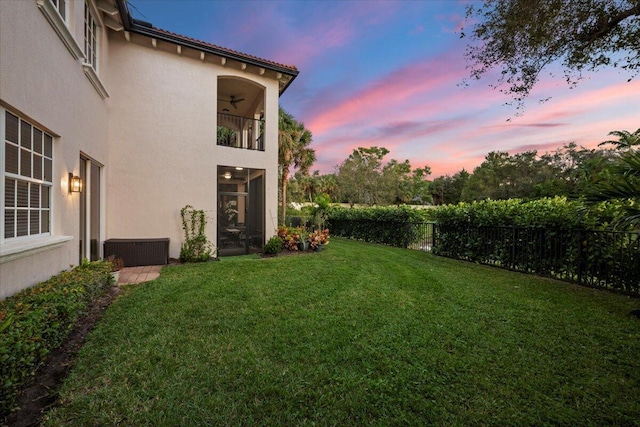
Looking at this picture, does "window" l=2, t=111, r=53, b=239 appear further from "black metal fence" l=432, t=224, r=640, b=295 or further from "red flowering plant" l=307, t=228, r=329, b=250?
"black metal fence" l=432, t=224, r=640, b=295

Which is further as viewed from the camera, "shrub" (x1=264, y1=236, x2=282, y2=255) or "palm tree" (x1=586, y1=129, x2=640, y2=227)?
"shrub" (x1=264, y1=236, x2=282, y2=255)

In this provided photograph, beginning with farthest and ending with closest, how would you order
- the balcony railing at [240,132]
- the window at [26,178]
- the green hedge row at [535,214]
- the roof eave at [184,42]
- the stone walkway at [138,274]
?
the balcony railing at [240,132], the roof eave at [184,42], the stone walkway at [138,274], the green hedge row at [535,214], the window at [26,178]

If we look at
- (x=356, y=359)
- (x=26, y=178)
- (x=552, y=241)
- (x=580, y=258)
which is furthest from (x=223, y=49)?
(x=580, y=258)

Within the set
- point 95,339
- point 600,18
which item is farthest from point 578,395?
point 600,18

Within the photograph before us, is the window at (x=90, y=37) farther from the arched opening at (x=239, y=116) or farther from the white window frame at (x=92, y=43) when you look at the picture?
the arched opening at (x=239, y=116)

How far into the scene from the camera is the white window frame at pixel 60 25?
3842 mm

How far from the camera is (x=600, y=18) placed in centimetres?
448

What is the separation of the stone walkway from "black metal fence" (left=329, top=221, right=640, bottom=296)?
8967 millimetres

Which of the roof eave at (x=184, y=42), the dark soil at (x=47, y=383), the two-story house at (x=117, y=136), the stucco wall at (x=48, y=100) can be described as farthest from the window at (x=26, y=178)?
the roof eave at (x=184, y=42)

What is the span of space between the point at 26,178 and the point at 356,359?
4.85 meters

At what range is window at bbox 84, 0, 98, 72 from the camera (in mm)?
6156

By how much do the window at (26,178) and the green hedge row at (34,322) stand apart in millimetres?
839

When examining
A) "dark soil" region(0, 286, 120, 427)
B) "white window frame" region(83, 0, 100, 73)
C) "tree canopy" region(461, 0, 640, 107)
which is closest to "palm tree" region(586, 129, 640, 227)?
"tree canopy" region(461, 0, 640, 107)

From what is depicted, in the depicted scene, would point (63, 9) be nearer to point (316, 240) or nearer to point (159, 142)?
point (159, 142)
